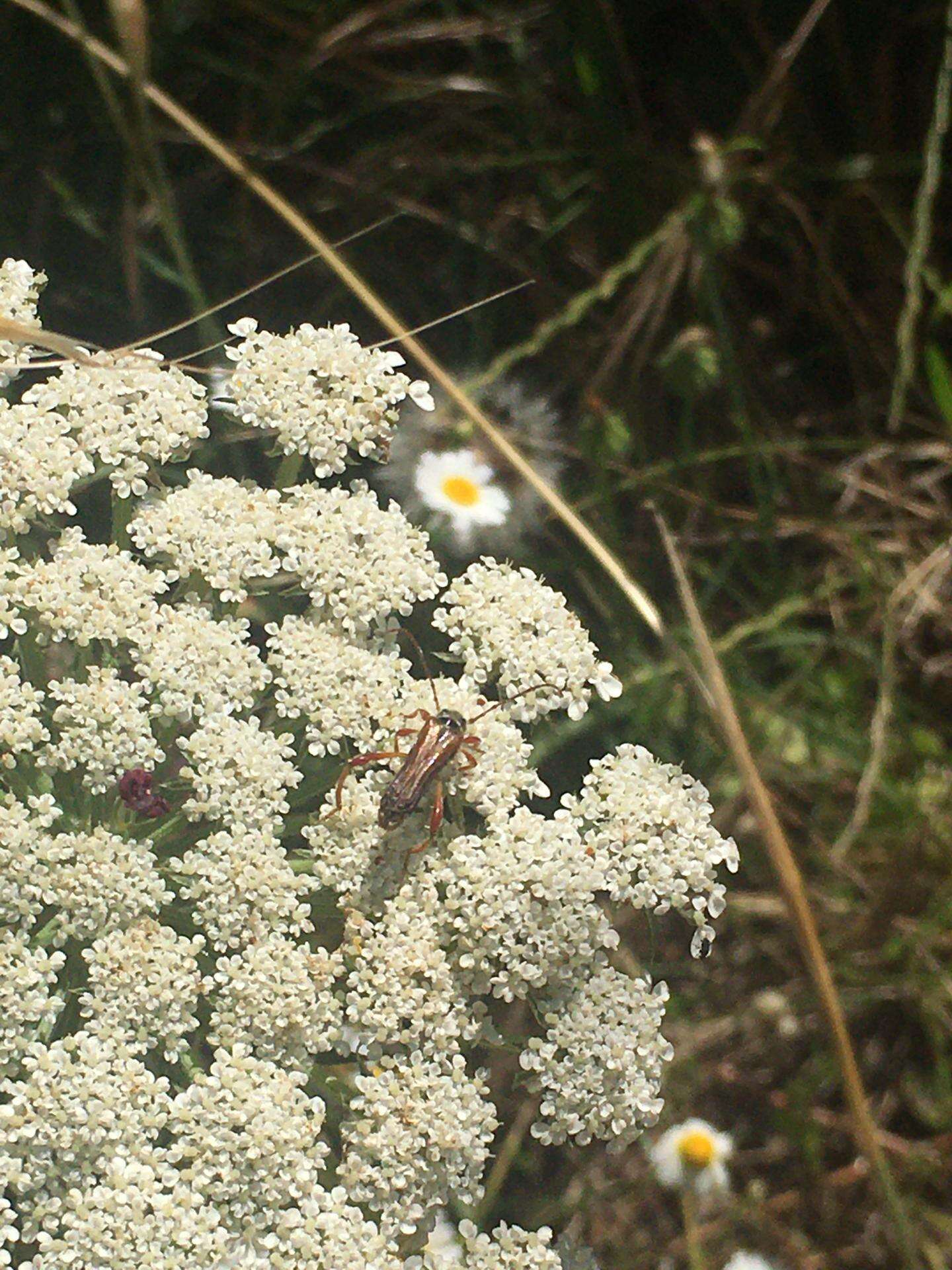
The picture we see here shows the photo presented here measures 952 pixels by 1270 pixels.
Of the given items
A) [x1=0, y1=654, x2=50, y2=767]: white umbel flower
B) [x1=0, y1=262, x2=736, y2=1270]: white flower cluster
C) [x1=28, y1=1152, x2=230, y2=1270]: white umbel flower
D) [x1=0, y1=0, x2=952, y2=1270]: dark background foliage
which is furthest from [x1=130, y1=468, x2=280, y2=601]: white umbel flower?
[x1=0, y1=0, x2=952, y2=1270]: dark background foliage

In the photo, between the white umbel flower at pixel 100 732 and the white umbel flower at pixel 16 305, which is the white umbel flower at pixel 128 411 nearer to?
the white umbel flower at pixel 16 305

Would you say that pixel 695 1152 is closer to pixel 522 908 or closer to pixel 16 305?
pixel 522 908

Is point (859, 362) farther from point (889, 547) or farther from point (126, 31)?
point (126, 31)

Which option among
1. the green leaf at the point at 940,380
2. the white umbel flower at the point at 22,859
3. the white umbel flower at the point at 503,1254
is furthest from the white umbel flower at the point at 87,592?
the green leaf at the point at 940,380

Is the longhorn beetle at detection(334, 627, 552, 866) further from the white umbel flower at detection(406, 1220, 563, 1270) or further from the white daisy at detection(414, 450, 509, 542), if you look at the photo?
the white daisy at detection(414, 450, 509, 542)

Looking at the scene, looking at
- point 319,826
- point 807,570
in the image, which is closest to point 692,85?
point 807,570

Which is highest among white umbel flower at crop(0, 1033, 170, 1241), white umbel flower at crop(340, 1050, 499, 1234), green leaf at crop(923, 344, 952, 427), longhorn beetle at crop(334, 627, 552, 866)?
green leaf at crop(923, 344, 952, 427)
